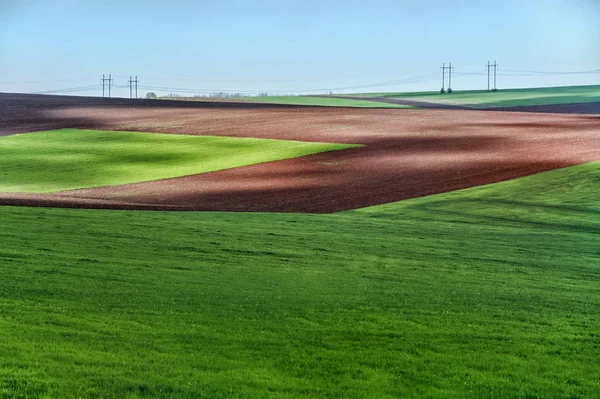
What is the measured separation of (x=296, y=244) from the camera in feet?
68.6

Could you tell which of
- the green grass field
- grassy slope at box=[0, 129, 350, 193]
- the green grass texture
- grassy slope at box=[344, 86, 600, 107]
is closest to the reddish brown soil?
grassy slope at box=[0, 129, 350, 193]

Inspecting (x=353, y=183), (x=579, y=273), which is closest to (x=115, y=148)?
(x=353, y=183)

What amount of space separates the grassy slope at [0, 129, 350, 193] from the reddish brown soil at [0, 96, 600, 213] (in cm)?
189

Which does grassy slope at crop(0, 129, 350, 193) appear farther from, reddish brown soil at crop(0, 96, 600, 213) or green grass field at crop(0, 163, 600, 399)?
green grass field at crop(0, 163, 600, 399)

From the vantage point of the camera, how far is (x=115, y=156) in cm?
4344

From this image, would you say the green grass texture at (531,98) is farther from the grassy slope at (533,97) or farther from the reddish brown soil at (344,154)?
the reddish brown soil at (344,154)

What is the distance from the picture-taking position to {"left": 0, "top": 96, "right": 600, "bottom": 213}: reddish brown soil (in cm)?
3052

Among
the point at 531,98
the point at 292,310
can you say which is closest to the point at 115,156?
the point at 292,310

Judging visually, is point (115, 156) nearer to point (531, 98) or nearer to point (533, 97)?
point (531, 98)

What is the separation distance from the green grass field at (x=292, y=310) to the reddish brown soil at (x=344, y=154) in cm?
599

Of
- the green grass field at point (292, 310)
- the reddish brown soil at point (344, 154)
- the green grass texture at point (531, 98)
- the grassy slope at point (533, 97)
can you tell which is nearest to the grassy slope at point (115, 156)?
the reddish brown soil at point (344, 154)

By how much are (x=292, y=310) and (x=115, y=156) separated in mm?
30791

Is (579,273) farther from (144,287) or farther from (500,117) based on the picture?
(500,117)

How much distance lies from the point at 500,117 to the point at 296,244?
38.7 metres
